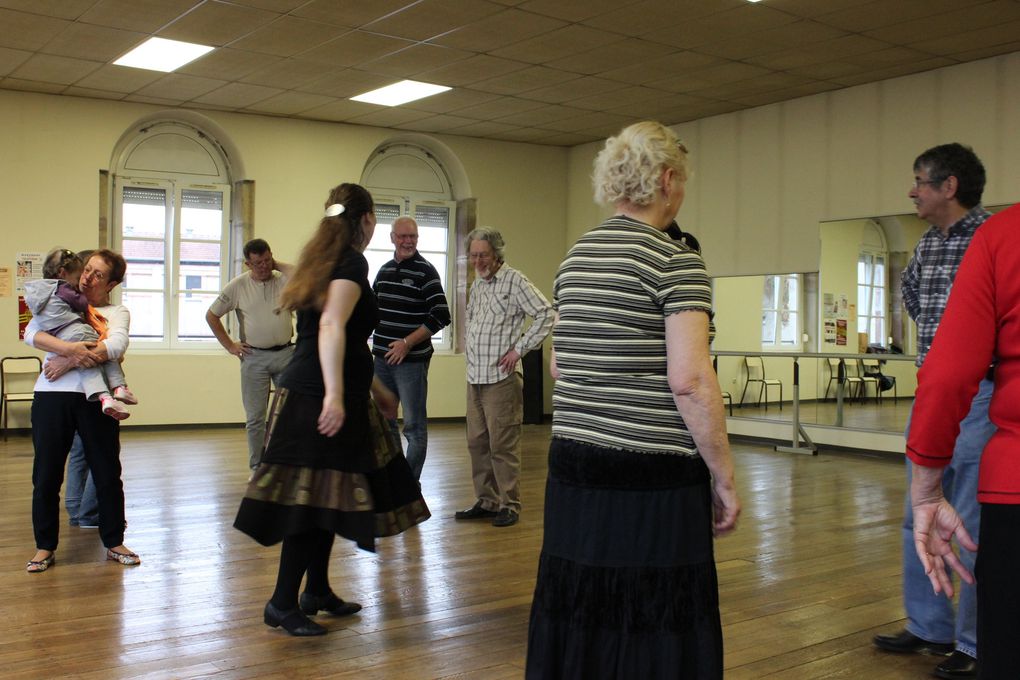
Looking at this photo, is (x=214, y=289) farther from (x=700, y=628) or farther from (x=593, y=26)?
(x=700, y=628)

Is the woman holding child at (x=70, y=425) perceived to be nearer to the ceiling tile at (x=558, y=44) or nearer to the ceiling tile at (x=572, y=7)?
the ceiling tile at (x=572, y=7)

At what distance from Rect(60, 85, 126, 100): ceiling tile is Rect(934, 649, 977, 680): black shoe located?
8.58 meters

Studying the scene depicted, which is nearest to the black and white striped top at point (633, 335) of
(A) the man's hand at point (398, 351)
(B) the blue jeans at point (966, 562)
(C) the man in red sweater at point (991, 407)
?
(C) the man in red sweater at point (991, 407)

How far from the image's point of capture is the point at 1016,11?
21.9ft

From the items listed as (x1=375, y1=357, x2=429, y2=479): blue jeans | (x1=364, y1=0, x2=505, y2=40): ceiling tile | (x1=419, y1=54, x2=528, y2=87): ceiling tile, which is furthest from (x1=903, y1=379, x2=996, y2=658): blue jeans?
(x1=419, y1=54, x2=528, y2=87): ceiling tile

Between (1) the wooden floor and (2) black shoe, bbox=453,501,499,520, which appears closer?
(1) the wooden floor

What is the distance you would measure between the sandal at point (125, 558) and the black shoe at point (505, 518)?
1.79 m

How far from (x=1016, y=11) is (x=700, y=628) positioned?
6.25 m

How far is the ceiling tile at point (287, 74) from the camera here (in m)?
8.23

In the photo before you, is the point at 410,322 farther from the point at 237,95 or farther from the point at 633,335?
the point at 237,95

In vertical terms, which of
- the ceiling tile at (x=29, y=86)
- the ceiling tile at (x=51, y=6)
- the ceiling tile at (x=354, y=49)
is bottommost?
the ceiling tile at (x=29, y=86)

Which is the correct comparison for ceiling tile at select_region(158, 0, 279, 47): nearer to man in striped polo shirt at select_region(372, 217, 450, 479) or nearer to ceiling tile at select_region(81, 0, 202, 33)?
ceiling tile at select_region(81, 0, 202, 33)

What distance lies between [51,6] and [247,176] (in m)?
3.57

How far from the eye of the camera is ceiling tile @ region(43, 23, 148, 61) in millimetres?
7262
